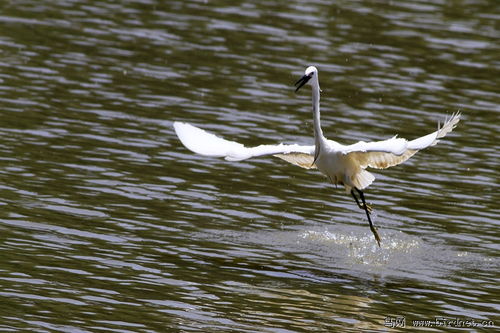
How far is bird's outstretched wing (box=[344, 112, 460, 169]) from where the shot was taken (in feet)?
36.6

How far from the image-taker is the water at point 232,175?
35.8ft

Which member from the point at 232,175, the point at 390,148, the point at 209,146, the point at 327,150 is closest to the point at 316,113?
the point at 327,150

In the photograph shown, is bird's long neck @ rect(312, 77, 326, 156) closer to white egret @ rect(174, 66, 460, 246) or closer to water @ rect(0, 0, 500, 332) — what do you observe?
white egret @ rect(174, 66, 460, 246)

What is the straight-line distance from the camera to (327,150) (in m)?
12.6

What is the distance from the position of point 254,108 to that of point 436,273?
6891 millimetres

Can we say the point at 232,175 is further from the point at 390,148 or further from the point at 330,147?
the point at 390,148

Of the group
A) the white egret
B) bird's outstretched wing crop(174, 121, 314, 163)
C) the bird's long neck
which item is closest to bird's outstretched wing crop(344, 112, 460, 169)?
the white egret

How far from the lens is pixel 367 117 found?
18.6 metres

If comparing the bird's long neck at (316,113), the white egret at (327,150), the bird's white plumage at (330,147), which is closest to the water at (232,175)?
the white egret at (327,150)

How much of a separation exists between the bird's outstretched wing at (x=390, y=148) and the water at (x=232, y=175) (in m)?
1.06

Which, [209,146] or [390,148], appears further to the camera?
[209,146]

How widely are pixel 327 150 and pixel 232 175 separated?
3.15 meters

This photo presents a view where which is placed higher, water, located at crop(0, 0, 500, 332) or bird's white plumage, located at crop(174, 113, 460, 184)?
bird's white plumage, located at crop(174, 113, 460, 184)

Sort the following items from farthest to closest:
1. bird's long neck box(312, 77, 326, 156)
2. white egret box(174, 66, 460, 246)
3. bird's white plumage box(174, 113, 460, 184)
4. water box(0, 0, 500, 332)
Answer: bird's long neck box(312, 77, 326, 156)
white egret box(174, 66, 460, 246)
bird's white plumage box(174, 113, 460, 184)
water box(0, 0, 500, 332)
